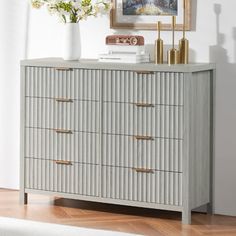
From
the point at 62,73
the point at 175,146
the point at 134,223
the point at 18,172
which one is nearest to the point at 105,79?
the point at 62,73

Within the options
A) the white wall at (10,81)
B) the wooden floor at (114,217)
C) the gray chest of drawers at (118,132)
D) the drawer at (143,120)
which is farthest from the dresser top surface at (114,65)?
the wooden floor at (114,217)

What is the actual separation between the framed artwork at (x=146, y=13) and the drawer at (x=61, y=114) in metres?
0.69

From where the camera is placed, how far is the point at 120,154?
5.06 m

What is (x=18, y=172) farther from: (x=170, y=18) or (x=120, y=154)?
(x=170, y=18)

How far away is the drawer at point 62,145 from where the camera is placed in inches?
203

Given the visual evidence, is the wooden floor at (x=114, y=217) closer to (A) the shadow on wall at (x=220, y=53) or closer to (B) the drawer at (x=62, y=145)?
(B) the drawer at (x=62, y=145)

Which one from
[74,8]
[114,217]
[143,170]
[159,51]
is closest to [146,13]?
[159,51]

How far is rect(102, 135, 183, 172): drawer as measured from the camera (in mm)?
4887

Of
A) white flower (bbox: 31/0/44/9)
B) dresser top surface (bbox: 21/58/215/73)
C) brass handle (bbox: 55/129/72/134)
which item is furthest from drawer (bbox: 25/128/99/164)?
white flower (bbox: 31/0/44/9)

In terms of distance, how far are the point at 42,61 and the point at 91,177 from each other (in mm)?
867

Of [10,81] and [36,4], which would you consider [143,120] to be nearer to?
[36,4]

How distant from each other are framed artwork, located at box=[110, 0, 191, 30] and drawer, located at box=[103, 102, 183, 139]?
2.17 ft

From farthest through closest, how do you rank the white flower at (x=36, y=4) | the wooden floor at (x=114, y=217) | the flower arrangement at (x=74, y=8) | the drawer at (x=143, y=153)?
the white flower at (x=36, y=4)
the flower arrangement at (x=74, y=8)
the drawer at (x=143, y=153)
the wooden floor at (x=114, y=217)

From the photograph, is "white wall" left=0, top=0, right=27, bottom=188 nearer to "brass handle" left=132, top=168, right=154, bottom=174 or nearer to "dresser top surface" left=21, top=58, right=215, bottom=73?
"dresser top surface" left=21, top=58, right=215, bottom=73
